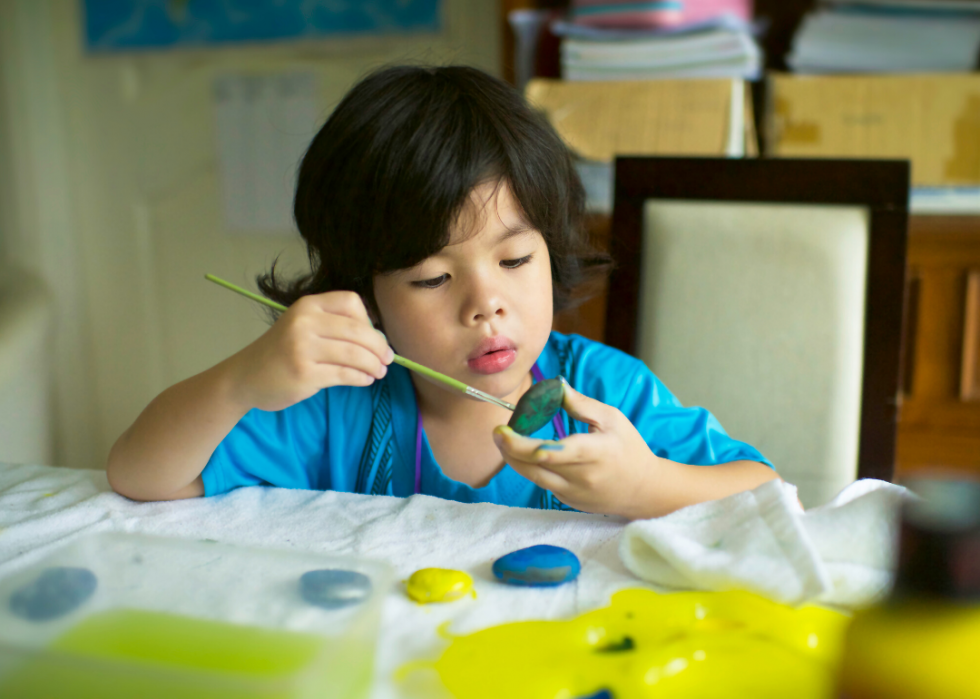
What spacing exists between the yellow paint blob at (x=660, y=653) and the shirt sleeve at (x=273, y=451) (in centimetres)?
40

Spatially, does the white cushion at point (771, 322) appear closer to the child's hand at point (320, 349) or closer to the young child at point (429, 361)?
the young child at point (429, 361)

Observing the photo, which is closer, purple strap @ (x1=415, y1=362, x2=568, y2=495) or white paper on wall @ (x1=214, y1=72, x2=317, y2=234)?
purple strap @ (x1=415, y1=362, x2=568, y2=495)

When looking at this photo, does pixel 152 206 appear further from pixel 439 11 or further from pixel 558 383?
pixel 558 383

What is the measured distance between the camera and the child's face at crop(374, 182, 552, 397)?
0.79 meters

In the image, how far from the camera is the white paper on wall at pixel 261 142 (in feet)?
7.88

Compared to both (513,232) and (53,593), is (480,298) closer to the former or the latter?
(513,232)

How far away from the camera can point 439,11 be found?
2.24m

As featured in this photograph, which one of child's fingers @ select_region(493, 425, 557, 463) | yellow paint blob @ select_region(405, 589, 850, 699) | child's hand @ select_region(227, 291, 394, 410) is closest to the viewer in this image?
yellow paint blob @ select_region(405, 589, 850, 699)

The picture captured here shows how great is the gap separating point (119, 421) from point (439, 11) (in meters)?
1.72

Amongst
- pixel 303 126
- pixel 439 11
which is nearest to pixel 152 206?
pixel 303 126

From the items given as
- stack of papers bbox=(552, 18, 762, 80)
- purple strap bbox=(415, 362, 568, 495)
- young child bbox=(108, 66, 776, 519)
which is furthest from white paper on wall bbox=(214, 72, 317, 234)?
purple strap bbox=(415, 362, 568, 495)

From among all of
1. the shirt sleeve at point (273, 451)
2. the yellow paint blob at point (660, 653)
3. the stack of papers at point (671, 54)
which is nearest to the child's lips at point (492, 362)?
the shirt sleeve at point (273, 451)

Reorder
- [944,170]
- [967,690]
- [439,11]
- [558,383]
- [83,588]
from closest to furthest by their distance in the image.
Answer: [967,690] < [83,588] < [558,383] < [944,170] < [439,11]

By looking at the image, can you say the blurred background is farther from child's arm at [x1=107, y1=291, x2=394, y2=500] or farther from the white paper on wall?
child's arm at [x1=107, y1=291, x2=394, y2=500]
